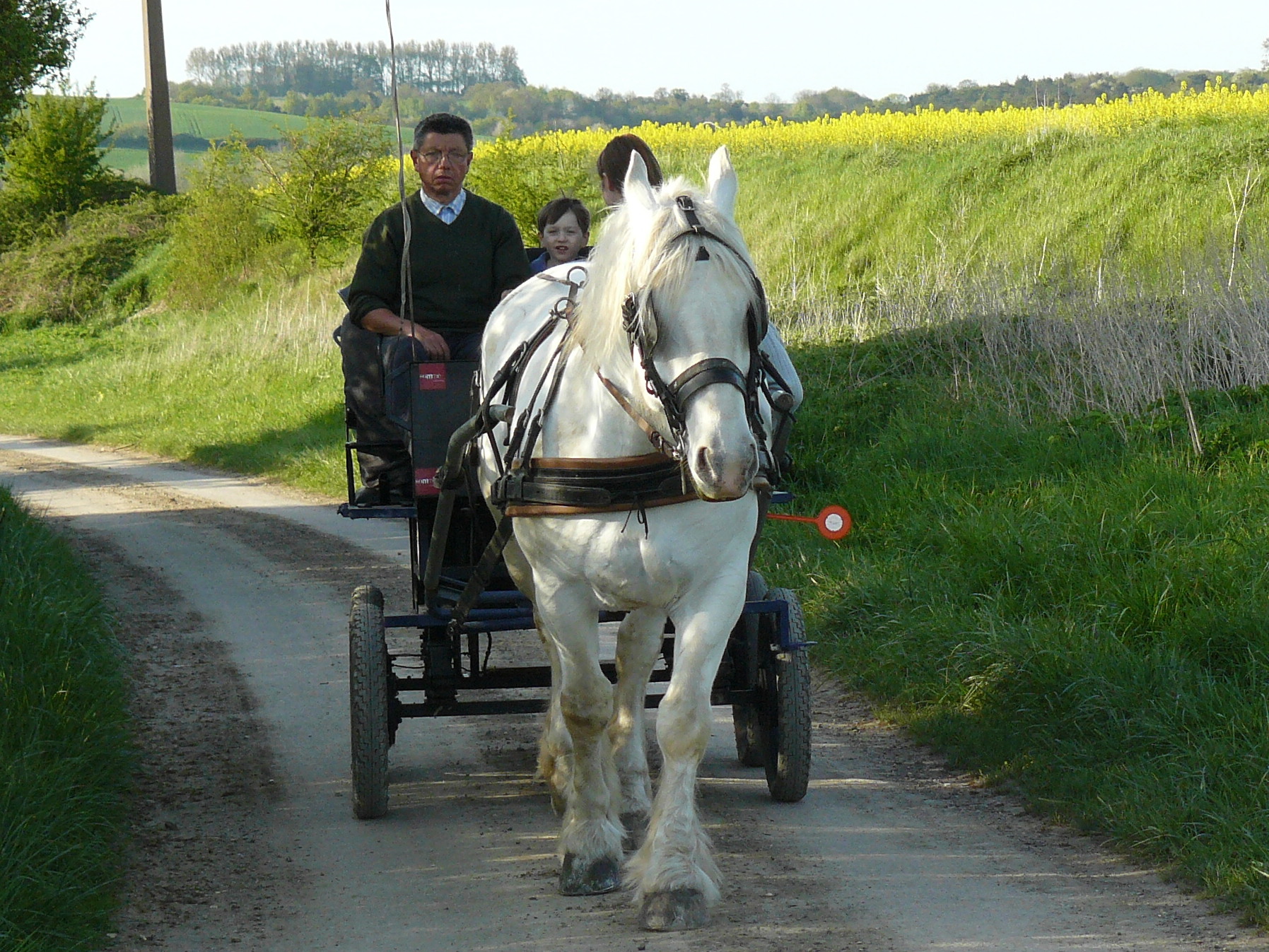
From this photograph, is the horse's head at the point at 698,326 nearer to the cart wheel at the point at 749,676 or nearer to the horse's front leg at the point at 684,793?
the horse's front leg at the point at 684,793

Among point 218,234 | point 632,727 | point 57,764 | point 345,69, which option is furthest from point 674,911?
point 345,69

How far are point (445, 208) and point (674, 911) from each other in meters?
2.96

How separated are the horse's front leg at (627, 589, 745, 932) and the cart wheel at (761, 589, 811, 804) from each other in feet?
2.46

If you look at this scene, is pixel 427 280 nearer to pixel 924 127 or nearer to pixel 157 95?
pixel 924 127

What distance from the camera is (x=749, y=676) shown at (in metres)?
4.61

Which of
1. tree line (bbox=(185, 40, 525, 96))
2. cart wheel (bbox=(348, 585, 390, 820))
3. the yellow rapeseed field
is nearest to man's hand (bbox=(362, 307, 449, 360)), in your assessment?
cart wheel (bbox=(348, 585, 390, 820))

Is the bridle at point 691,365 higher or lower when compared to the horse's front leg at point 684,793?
higher

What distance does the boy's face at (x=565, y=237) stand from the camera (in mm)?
5691

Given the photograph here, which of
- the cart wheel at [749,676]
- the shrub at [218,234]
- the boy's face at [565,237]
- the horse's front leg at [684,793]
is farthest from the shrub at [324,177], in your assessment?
the horse's front leg at [684,793]

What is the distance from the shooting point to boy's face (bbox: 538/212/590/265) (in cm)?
569

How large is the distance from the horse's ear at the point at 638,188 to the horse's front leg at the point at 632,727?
1.42m

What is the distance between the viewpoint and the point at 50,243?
107 feet

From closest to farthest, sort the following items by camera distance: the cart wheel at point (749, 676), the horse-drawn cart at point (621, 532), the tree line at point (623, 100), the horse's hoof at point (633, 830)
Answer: the horse-drawn cart at point (621, 532)
the horse's hoof at point (633, 830)
the cart wheel at point (749, 676)
the tree line at point (623, 100)

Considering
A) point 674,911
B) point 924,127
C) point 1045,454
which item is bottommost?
point 674,911
